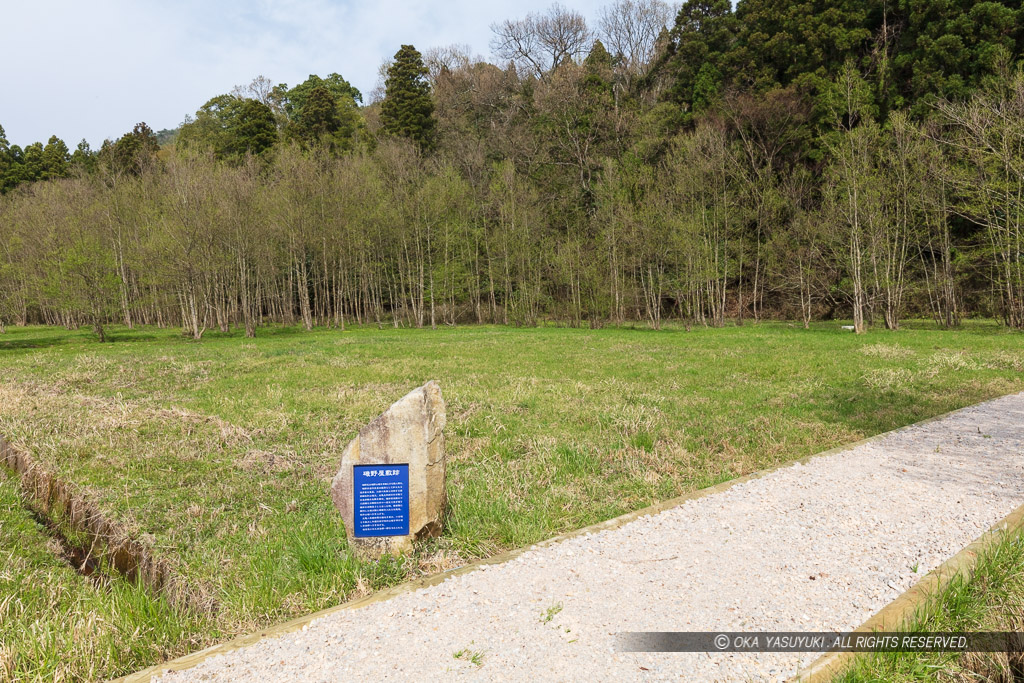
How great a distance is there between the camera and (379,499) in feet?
16.2

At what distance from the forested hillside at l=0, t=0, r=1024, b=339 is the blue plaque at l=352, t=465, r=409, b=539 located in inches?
1137

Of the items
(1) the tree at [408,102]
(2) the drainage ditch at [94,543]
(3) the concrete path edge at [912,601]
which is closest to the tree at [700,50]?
(1) the tree at [408,102]

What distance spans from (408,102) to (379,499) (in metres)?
55.2

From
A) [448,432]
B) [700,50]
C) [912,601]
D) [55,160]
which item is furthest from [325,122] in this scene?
[912,601]

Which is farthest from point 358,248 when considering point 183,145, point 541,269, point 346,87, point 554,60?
point 346,87

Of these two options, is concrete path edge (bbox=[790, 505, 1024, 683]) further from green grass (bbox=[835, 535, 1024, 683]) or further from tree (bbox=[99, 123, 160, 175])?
tree (bbox=[99, 123, 160, 175])

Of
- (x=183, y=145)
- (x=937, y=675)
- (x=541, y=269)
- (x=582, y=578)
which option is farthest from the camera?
(x=183, y=145)

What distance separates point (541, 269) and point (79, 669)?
4342 centimetres

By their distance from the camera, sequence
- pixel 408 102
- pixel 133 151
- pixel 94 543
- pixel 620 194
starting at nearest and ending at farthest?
1. pixel 94 543
2. pixel 620 194
3. pixel 408 102
4. pixel 133 151

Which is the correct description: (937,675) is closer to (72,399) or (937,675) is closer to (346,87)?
(72,399)

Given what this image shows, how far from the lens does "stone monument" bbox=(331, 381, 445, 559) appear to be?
4.93m

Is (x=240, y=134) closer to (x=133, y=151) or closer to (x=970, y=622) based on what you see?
(x=133, y=151)

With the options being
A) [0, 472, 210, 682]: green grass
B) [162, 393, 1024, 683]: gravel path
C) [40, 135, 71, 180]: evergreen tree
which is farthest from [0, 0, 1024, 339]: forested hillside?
[0, 472, 210, 682]: green grass

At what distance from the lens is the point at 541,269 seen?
150ft
